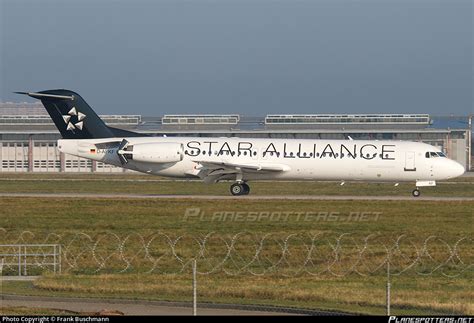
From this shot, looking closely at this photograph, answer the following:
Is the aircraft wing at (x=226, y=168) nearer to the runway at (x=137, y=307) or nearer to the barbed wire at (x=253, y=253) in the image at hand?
the barbed wire at (x=253, y=253)

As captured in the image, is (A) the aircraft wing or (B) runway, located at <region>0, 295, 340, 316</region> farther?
(A) the aircraft wing

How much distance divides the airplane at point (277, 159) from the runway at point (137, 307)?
29897mm

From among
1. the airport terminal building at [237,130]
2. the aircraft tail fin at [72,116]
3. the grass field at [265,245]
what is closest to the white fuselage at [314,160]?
the aircraft tail fin at [72,116]

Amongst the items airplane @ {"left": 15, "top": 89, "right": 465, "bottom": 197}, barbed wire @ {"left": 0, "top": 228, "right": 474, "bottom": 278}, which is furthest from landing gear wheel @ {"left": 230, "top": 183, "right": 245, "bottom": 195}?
barbed wire @ {"left": 0, "top": 228, "right": 474, "bottom": 278}

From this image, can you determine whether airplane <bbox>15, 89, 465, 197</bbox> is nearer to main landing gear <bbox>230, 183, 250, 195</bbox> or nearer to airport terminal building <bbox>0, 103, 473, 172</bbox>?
main landing gear <bbox>230, 183, 250, 195</bbox>

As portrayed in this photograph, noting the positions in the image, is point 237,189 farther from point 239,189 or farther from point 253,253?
point 253,253

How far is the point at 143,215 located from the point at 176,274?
48.6 feet

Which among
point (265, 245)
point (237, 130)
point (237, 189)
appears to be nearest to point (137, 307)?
point (265, 245)

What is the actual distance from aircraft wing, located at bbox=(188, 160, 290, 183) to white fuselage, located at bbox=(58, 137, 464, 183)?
0.21 ft

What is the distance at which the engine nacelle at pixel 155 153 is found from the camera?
51.8 meters

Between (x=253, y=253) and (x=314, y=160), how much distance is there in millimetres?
21731

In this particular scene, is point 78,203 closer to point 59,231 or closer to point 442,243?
point 59,231

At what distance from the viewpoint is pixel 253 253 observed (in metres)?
30.5

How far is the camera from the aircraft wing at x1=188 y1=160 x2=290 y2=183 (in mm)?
51312
